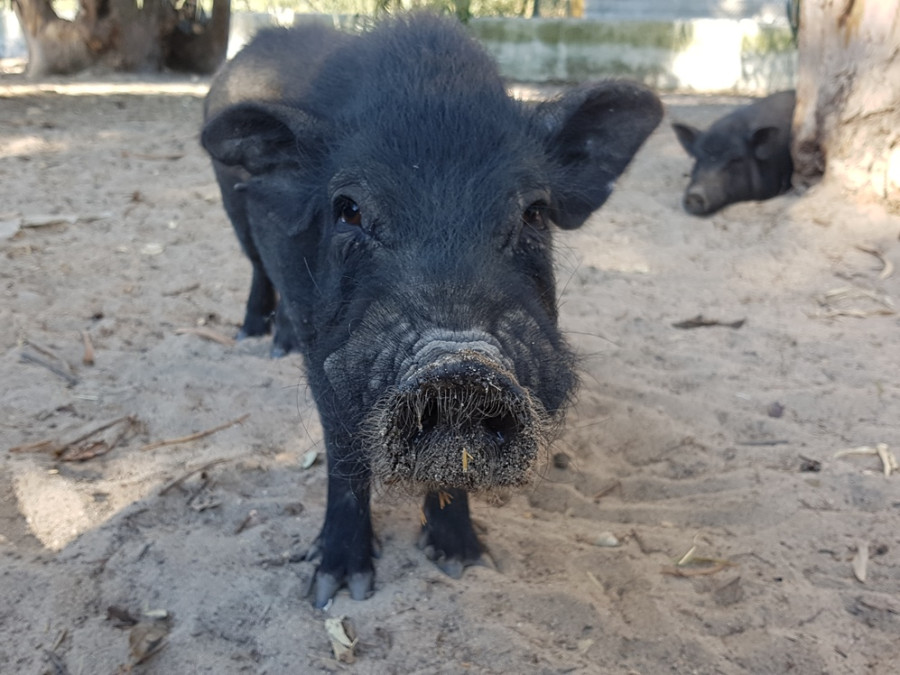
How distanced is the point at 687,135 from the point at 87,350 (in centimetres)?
634

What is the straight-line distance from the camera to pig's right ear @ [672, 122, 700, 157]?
8.50 meters

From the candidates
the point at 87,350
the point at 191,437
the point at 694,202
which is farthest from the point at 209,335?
the point at 694,202

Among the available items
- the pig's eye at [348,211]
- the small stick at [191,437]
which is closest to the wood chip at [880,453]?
the pig's eye at [348,211]

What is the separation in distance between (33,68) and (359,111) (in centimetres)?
1297

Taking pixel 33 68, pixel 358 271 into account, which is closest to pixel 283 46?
pixel 358 271

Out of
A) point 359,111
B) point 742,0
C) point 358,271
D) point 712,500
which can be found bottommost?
point 712,500

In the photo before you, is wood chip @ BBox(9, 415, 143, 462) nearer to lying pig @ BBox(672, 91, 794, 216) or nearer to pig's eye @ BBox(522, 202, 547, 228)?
pig's eye @ BBox(522, 202, 547, 228)

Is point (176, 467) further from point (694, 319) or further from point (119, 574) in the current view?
point (694, 319)

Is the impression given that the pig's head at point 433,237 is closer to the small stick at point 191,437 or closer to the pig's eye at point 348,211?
the pig's eye at point 348,211

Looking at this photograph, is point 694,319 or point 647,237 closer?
point 694,319

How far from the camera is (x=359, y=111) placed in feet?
9.25

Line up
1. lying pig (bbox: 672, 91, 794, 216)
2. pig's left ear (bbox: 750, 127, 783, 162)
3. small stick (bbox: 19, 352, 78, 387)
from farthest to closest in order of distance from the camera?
1. pig's left ear (bbox: 750, 127, 783, 162)
2. lying pig (bbox: 672, 91, 794, 216)
3. small stick (bbox: 19, 352, 78, 387)

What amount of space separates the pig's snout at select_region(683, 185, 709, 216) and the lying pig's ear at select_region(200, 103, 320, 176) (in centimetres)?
530

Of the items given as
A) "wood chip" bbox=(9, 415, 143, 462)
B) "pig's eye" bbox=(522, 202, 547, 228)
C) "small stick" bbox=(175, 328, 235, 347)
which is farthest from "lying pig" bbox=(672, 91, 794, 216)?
"wood chip" bbox=(9, 415, 143, 462)
